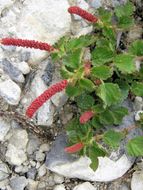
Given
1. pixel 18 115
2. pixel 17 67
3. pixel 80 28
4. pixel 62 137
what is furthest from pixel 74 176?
pixel 80 28

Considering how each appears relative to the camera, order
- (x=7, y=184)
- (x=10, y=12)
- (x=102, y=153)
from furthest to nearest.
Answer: (x=10, y=12), (x=7, y=184), (x=102, y=153)

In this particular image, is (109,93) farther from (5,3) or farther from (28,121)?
(5,3)

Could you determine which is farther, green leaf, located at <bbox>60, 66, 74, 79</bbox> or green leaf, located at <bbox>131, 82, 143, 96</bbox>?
green leaf, located at <bbox>131, 82, 143, 96</bbox>

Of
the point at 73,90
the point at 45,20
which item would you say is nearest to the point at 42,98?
the point at 73,90

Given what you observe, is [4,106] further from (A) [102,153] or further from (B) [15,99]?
(A) [102,153]

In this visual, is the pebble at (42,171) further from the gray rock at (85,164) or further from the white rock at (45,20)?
the white rock at (45,20)

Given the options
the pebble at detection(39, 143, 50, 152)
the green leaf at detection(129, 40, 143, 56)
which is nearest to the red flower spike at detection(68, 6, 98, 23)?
the green leaf at detection(129, 40, 143, 56)

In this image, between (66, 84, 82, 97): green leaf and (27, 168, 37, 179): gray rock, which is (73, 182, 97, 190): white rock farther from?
(66, 84, 82, 97): green leaf
